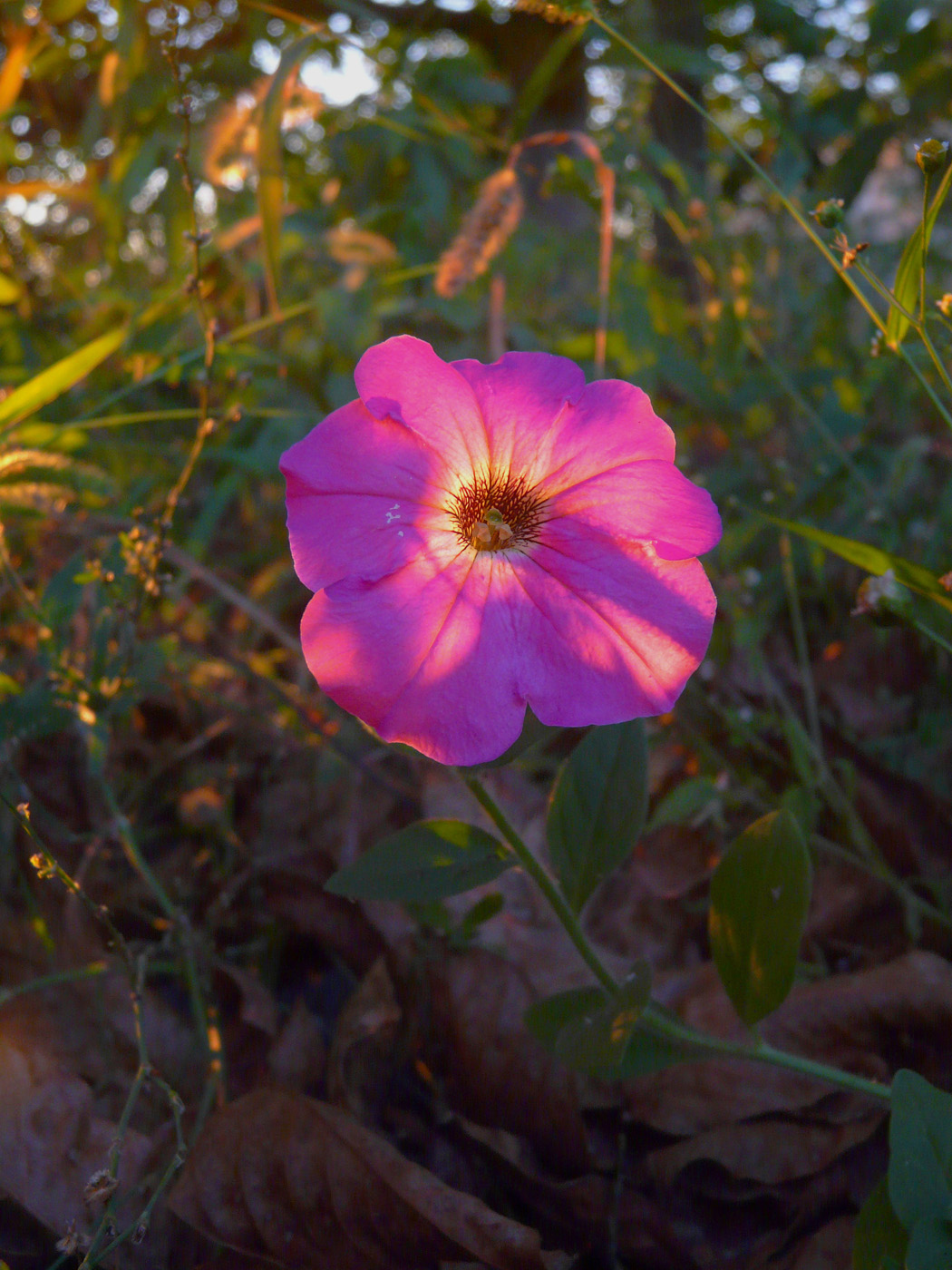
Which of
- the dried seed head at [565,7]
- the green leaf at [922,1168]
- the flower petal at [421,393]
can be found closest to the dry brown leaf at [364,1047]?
the green leaf at [922,1168]

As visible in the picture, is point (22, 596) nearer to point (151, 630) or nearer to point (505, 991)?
point (151, 630)

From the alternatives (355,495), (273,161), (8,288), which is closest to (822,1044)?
(355,495)

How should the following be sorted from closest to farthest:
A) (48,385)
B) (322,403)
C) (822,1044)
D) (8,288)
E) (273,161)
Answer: (822,1044), (48,385), (273,161), (8,288), (322,403)

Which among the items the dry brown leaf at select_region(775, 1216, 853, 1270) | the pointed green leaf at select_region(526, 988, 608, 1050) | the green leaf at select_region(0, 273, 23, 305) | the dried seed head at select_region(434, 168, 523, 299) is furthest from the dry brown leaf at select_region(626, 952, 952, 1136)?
the green leaf at select_region(0, 273, 23, 305)

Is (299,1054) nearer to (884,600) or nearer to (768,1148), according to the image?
(768,1148)

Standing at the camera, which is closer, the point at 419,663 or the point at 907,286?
the point at 419,663

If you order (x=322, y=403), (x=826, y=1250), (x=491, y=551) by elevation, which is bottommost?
(x=826, y=1250)

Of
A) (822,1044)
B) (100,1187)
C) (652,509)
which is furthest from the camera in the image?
(822,1044)
